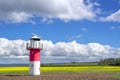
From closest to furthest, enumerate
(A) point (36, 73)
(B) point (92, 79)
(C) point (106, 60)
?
1. (B) point (92, 79)
2. (A) point (36, 73)
3. (C) point (106, 60)

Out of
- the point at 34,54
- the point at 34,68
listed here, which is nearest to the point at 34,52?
the point at 34,54

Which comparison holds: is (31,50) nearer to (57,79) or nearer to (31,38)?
(31,38)

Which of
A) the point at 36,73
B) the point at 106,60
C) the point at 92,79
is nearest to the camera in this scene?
the point at 92,79

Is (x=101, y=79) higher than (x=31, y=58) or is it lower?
lower

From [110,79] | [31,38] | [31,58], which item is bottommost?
[110,79]

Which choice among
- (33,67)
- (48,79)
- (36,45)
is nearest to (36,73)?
(33,67)

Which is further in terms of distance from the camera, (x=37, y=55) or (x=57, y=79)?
(x=37, y=55)

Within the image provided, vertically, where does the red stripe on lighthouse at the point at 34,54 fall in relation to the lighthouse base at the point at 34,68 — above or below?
above

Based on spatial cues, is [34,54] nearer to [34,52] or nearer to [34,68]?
[34,52]

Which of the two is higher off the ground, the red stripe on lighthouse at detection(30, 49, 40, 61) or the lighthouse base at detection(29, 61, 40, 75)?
the red stripe on lighthouse at detection(30, 49, 40, 61)

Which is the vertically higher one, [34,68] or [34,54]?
[34,54]

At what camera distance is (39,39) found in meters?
42.8

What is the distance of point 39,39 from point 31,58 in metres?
2.76

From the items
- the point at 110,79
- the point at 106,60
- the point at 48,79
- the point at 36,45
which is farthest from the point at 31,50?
the point at 106,60
